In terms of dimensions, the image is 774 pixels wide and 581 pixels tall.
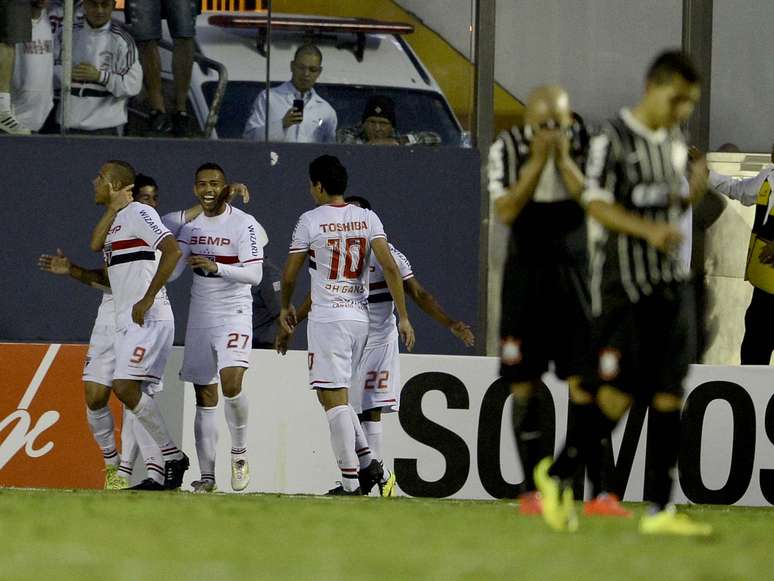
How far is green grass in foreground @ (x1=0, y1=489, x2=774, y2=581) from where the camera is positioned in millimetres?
5180

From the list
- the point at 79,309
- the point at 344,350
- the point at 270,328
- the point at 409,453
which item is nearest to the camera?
the point at 344,350

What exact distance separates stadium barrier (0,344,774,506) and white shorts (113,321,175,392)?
2.43 feet

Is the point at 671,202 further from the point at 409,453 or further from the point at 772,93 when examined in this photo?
the point at 772,93

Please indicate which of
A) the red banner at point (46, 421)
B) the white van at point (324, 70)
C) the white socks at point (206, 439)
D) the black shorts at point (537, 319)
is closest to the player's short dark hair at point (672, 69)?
the black shorts at point (537, 319)

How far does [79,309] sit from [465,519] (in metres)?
7.26

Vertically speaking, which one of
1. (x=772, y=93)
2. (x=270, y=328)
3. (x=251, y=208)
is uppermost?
(x=772, y=93)

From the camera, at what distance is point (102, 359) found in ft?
36.4

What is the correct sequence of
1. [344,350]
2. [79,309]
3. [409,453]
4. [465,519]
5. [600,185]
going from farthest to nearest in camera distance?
[79,309] → [409,453] → [344,350] → [465,519] → [600,185]

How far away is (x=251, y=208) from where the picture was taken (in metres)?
13.8

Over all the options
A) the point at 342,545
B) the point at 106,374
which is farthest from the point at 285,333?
the point at 342,545

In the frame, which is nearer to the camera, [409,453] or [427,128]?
[409,453]

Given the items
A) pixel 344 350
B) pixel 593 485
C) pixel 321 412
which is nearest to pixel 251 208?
pixel 321 412

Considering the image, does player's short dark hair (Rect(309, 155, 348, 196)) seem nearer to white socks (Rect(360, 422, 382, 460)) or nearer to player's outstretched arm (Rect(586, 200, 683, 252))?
white socks (Rect(360, 422, 382, 460))

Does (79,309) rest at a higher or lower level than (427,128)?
lower
